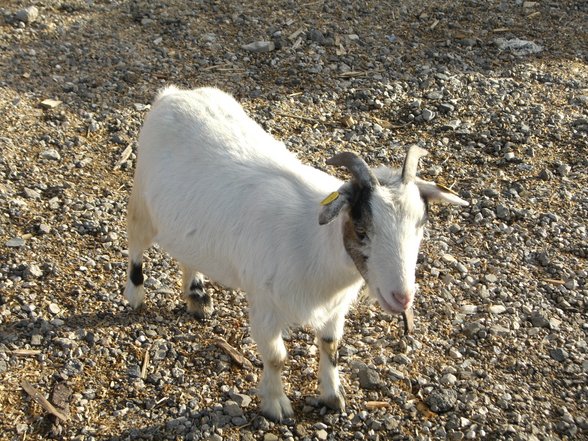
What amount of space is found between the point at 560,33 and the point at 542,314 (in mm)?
6194

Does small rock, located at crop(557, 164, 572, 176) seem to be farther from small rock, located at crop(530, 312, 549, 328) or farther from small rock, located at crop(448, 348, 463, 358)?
small rock, located at crop(448, 348, 463, 358)

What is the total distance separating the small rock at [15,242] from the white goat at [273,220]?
114 cm

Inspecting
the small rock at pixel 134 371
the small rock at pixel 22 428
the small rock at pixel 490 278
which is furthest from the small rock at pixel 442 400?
the small rock at pixel 22 428

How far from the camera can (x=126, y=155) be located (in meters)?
7.64

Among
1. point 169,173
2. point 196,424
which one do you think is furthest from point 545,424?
point 169,173

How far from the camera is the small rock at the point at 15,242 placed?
6258mm

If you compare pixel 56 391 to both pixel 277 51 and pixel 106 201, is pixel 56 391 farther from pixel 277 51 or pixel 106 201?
pixel 277 51

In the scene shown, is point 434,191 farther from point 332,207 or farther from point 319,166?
point 319,166

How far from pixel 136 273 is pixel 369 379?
81.0 inches

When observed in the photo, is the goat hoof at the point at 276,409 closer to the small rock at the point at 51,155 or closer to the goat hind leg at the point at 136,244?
the goat hind leg at the point at 136,244

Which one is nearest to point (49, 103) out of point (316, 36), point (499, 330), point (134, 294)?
point (134, 294)

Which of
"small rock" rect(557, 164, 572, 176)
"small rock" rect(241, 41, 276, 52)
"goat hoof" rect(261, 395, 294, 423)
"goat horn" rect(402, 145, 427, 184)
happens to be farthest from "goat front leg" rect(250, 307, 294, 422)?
"small rock" rect(241, 41, 276, 52)

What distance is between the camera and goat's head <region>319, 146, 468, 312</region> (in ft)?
13.3

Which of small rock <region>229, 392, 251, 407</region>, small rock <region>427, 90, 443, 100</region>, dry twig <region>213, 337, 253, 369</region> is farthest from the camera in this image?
small rock <region>427, 90, 443, 100</region>
